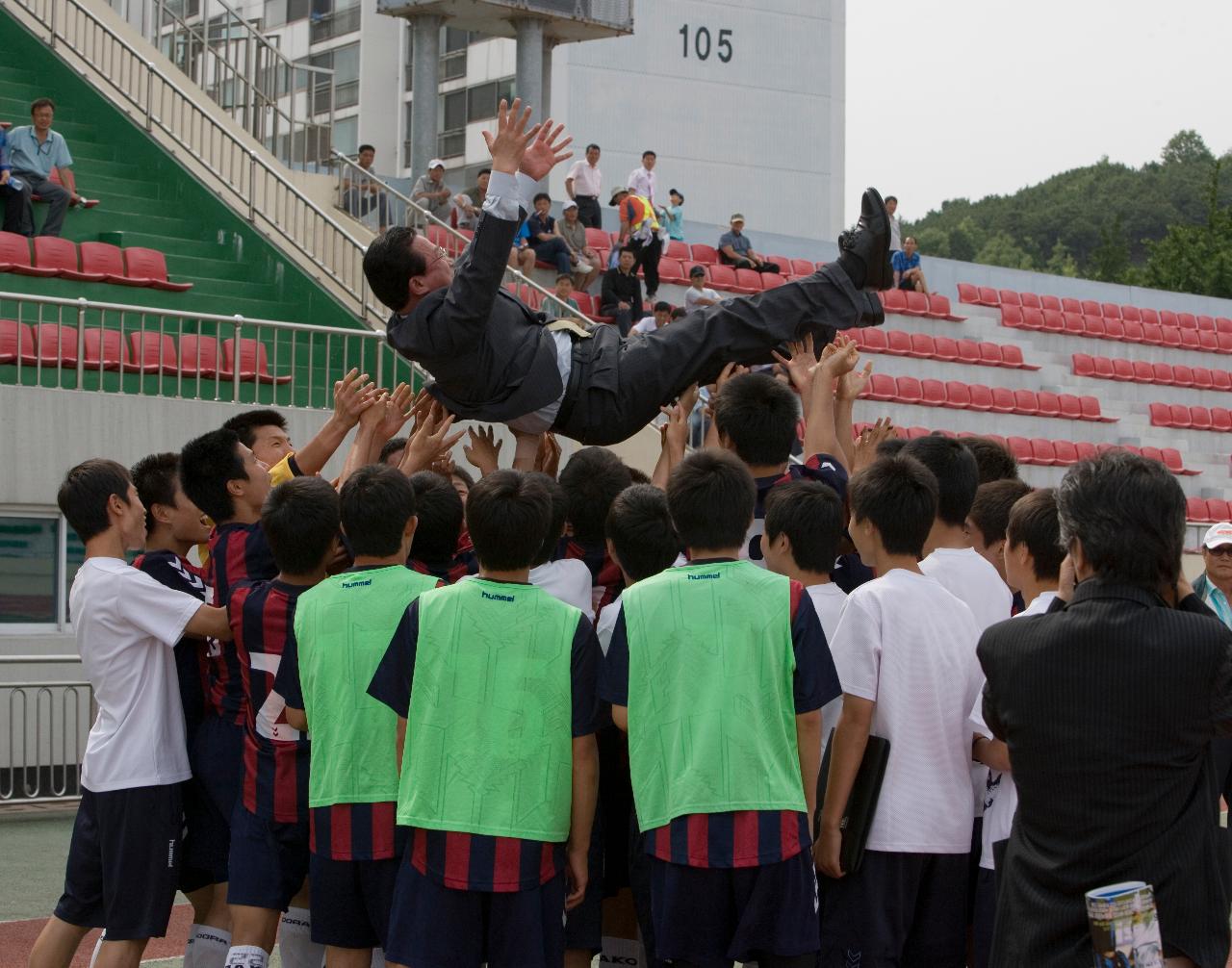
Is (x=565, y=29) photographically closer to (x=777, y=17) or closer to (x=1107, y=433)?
(x=1107, y=433)

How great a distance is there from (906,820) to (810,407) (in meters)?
1.48

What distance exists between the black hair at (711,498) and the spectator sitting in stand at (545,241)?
14591mm

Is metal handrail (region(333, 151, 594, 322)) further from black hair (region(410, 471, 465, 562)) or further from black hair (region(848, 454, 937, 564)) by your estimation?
black hair (region(848, 454, 937, 564))

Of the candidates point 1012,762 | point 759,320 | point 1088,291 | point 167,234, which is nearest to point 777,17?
point 1088,291

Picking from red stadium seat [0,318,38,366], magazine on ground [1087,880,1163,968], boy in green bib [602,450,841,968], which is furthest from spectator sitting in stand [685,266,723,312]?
magazine on ground [1087,880,1163,968]

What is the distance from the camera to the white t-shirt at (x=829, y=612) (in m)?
4.58

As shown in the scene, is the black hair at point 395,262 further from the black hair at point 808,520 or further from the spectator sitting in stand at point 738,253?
the spectator sitting in stand at point 738,253

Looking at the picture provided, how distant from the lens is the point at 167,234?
1653 centimetres

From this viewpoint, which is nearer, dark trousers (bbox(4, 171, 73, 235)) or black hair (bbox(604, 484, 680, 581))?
black hair (bbox(604, 484, 680, 581))

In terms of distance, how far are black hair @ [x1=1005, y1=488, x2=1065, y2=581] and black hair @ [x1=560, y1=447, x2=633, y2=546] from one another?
142cm

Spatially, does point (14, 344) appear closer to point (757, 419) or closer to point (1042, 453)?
point (757, 419)

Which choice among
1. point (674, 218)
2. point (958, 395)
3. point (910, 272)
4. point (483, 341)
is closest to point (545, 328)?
point (483, 341)

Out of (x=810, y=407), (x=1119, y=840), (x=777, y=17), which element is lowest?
(x=1119, y=840)

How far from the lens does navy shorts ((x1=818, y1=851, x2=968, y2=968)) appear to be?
4289mm
